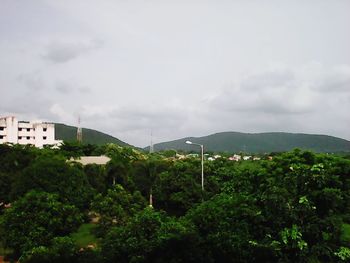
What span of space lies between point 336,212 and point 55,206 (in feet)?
39.8

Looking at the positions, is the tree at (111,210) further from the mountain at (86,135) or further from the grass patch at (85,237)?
the mountain at (86,135)

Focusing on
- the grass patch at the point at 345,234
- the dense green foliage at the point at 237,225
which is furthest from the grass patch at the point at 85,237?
the grass patch at the point at 345,234

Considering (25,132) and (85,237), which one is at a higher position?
(25,132)

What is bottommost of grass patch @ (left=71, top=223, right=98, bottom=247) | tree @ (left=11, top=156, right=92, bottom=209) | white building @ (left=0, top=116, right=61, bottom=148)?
grass patch @ (left=71, top=223, right=98, bottom=247)

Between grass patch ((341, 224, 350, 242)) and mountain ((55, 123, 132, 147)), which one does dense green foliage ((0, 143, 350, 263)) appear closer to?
grass patch ((341, 224, 350, 242))

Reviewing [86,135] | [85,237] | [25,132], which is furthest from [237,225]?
[86,135]

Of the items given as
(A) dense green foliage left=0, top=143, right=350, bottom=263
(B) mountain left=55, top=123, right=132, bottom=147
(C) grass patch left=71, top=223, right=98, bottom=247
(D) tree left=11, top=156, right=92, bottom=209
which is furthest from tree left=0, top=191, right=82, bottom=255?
(B) mountain left=55, top=123, right=132, bottom=147

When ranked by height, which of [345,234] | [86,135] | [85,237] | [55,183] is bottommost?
[85,237]

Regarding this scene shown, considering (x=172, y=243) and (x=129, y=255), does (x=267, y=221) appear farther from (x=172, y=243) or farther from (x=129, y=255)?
(x=129, y=255)

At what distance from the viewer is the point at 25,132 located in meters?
88.0

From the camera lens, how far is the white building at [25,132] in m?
85.1

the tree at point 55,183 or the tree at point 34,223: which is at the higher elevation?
the tree at point 55,183

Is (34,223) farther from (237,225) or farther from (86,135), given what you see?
(86,135)

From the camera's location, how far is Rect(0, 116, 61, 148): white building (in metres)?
85.1
